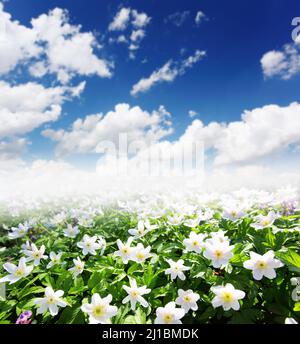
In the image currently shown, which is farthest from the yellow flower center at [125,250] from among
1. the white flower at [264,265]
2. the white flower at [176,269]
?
the white flower at [264,265]

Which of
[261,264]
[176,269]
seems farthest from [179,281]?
[261,264]

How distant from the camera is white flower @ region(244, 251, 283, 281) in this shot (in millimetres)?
1940

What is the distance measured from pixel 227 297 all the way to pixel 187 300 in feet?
A: 0.81

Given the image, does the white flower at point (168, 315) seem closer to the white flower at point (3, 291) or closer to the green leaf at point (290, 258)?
the green leaf at point (290, 258)

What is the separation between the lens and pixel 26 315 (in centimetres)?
211

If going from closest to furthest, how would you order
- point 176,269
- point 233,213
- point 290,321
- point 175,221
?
point 290,321 < point 176,269 < point 233,213 < point 175,221

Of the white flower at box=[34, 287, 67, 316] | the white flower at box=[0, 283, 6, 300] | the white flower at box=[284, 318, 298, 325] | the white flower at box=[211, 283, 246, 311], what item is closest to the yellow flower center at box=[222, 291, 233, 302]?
the white flower at box=[211, 283, 246, 311]

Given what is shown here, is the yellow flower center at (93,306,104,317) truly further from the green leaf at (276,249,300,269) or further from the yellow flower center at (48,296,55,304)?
the green leaf at (276,249,300,269)

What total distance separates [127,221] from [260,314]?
6.53ft

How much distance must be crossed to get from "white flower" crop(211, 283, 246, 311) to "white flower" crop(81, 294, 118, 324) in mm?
585

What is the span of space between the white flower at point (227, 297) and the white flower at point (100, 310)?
0.59 metres

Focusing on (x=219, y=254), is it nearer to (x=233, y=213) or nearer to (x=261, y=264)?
(x=261, y=264)

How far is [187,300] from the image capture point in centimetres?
203
